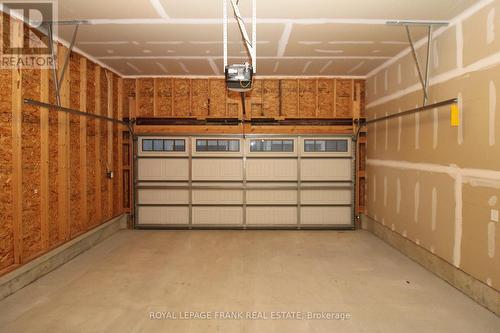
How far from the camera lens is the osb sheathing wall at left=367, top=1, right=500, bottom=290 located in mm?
3918

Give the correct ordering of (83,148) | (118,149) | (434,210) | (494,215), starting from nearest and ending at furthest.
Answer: (494,215), (434,210), (83,148), (118,149)

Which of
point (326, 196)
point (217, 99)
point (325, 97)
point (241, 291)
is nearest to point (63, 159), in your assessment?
point (241, 291)

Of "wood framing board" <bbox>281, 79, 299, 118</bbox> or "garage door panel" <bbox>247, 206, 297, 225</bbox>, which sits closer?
"garage door panel" <bbox>247, 206, 297, 225</bbox>

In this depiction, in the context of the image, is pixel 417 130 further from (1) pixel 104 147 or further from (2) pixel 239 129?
(1) pixel 104 147

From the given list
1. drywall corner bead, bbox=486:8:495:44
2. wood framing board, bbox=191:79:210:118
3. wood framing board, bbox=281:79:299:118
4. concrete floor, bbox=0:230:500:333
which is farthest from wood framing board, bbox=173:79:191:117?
drywall corner bead, bbox=486:8:495:44

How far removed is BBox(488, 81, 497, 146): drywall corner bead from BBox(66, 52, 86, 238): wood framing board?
680 cm

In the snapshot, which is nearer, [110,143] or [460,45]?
[460,45]

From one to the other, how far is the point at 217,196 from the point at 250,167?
3.88ft

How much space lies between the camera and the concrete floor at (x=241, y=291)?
360 centimetres

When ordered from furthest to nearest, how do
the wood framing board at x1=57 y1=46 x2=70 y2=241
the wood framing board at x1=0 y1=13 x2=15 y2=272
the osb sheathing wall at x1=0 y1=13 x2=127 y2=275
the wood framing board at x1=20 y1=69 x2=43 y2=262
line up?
the wood framing board at x1=57 y1=46 x2=70 y2=241 < the wood framing board at x1=20 y1=69 x2=43 y2=262 < the osb sheathing wall at x1=0 y1=13 x2=127 y2=275 < the wood framing board at x1=0 y1=13 x2=15 y2=272

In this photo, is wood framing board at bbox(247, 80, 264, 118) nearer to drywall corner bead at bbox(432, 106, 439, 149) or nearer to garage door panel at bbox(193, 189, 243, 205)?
garage door panel at bbox(193, 189, 243, 205)

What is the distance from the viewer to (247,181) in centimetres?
826

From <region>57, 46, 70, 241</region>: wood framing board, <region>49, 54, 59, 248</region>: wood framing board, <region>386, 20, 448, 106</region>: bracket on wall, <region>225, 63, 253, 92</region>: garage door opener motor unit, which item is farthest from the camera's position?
<region>57, 46, 70, 241</region>: wood framing board

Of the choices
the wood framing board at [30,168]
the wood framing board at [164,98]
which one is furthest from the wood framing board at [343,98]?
the wood framing board at [30,168]
